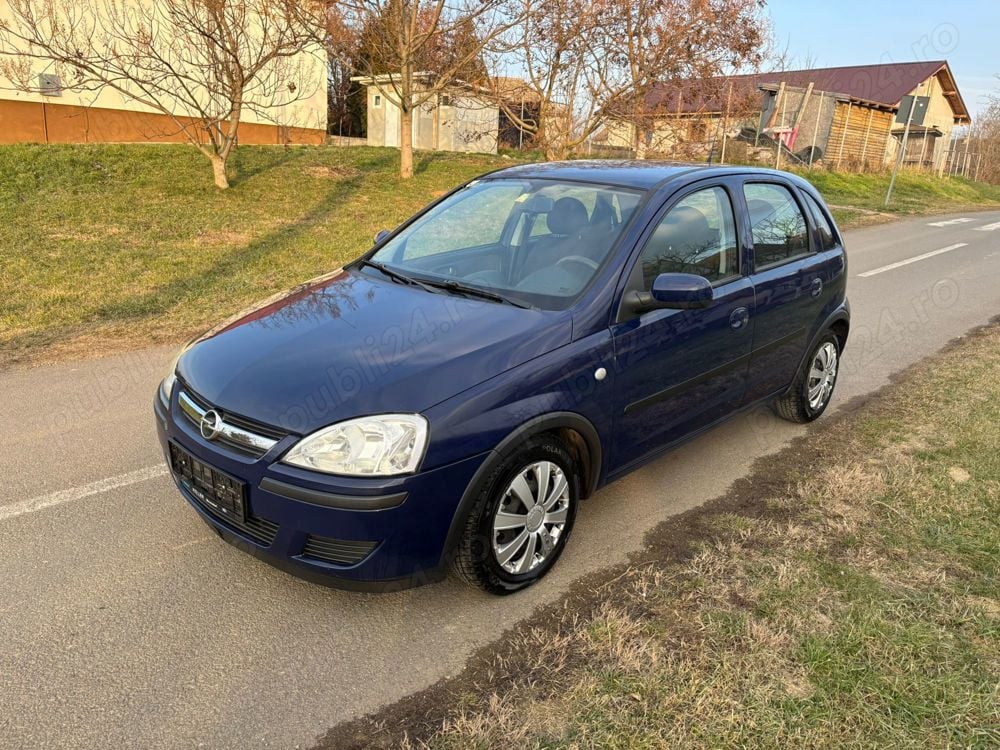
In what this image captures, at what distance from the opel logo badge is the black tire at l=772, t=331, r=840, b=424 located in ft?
11.8

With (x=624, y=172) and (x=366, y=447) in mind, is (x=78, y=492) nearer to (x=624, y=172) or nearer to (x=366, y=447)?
(x=366, y=447)

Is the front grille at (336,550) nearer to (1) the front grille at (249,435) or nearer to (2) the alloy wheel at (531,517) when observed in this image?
(1) the front grille at (249,435)

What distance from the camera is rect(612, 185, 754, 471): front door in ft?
11.2

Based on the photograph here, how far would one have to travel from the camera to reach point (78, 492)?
3.83 meters

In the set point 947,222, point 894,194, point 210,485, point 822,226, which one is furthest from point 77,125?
point 894,194

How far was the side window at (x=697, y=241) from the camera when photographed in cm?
359

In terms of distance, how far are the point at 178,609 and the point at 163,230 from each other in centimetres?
959

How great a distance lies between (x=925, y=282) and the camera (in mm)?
10594

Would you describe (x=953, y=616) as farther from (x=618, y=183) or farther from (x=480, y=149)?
(x=480, y=149)

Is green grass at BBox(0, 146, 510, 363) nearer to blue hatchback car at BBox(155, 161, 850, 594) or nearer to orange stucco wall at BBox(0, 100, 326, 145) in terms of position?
orange stucco wall at BBox(0, 100, 326, 145)

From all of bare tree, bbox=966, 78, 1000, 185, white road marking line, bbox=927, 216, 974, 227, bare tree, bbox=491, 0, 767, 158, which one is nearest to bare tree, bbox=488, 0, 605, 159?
bare tree, bbox=491, 0, 767, 158

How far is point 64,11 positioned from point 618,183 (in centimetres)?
1667

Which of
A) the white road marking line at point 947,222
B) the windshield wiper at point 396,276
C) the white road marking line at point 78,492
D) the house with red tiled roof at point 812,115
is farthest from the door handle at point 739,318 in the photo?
the white road marking line at point 947,222

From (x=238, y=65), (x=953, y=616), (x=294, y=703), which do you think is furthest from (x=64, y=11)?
(x=953, y=616)
